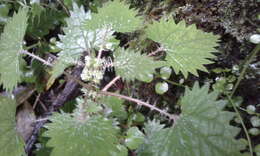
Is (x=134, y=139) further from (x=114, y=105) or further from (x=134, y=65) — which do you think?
(x=134, y=65)

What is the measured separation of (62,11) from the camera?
5.99ft

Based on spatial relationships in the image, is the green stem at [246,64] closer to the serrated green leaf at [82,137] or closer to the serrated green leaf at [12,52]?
the serrated green leaf at [82,137]

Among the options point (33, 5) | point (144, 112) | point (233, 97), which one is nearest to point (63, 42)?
point (144, 112)

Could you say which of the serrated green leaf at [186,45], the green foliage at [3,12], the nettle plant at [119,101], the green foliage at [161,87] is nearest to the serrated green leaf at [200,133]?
the nettle plant at [119,101]

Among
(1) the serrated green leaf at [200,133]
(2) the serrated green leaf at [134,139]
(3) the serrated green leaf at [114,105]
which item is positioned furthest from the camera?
(3) the serrated green leaf at [114,105]

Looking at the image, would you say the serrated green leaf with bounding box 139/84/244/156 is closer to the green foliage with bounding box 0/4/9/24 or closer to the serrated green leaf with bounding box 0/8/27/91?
the serrated green leaf with bounding box 0/8/27/91

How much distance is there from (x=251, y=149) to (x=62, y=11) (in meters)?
1.39

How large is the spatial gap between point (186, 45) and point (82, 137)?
1.80ft

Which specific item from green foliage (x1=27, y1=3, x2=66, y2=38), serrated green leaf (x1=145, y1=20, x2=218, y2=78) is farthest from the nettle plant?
green foliage (x1=27, y1=3, x2=66, y2=38)

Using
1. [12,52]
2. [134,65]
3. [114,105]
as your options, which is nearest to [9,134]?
[12,52]

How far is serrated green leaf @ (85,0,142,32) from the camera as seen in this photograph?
1.20 meters

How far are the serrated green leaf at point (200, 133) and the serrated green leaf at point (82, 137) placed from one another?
172 mm

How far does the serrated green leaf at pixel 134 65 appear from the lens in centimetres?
109

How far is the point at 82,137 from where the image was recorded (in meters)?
0.96
